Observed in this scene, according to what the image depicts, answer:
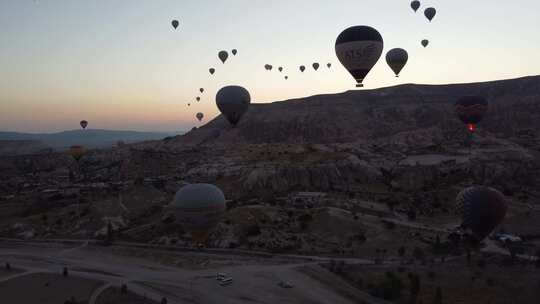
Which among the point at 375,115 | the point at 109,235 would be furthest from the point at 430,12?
the point at 375,115

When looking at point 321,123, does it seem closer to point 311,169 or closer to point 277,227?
point 311,169

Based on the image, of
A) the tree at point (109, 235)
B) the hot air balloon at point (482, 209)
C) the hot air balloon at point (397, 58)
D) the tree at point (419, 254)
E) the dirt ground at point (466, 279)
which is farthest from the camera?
the hot air balloon at point (397, 58)

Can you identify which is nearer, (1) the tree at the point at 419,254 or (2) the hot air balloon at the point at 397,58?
(1) the tree at the point at 419,254

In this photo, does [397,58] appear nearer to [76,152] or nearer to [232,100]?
[232,100]

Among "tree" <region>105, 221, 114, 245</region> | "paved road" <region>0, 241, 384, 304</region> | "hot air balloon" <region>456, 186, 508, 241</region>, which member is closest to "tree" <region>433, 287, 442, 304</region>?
"paved road" <region>0, 241, 384, 304</region>

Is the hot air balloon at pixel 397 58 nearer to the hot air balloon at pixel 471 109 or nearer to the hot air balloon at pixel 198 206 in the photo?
the hot air balloon at pixel 471 109

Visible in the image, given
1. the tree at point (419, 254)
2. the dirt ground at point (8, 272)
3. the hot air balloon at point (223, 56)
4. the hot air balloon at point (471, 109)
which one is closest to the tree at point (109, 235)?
the dirt ground at point (8, 272)
